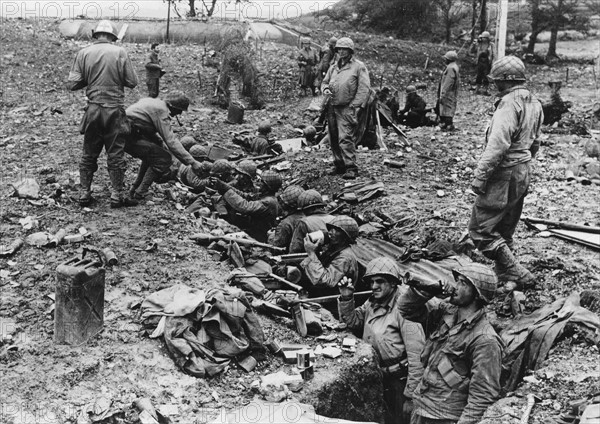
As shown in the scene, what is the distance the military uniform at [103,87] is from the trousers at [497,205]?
3.87 m

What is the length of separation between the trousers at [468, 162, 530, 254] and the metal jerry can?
350 centimetres

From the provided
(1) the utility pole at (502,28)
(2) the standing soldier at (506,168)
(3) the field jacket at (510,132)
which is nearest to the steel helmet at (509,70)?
(2) the standing soldier at (506,168)

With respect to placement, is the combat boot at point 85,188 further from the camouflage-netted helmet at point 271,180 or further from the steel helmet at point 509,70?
the steel helmet at point 509,70

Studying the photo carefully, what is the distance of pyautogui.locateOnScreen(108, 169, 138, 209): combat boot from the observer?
25.8 ft

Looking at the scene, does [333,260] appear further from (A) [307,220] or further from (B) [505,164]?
(B) [505,164]

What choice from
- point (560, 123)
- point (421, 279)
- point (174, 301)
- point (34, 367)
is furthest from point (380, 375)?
point (560, 123)

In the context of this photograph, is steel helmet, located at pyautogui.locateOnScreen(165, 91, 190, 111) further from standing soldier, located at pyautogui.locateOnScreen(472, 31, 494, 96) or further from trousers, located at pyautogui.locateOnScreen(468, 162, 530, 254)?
standing soldier, located at pyautogui.locateOnScreen(472, 31, 494, 96)

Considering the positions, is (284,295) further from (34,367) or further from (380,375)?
(34,367)

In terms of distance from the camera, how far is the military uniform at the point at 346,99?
1016 cm

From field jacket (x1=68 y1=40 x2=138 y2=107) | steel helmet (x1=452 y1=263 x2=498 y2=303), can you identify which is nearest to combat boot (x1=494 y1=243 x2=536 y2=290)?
steel helmet (x1=452 y1=263 x2=498 y2=303)

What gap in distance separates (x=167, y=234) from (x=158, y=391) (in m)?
2.78

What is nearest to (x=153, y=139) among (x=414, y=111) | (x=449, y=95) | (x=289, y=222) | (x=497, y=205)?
(x=289, y=222)

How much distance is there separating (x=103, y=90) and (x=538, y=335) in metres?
4.96

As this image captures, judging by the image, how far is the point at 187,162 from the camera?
26.2 ft
